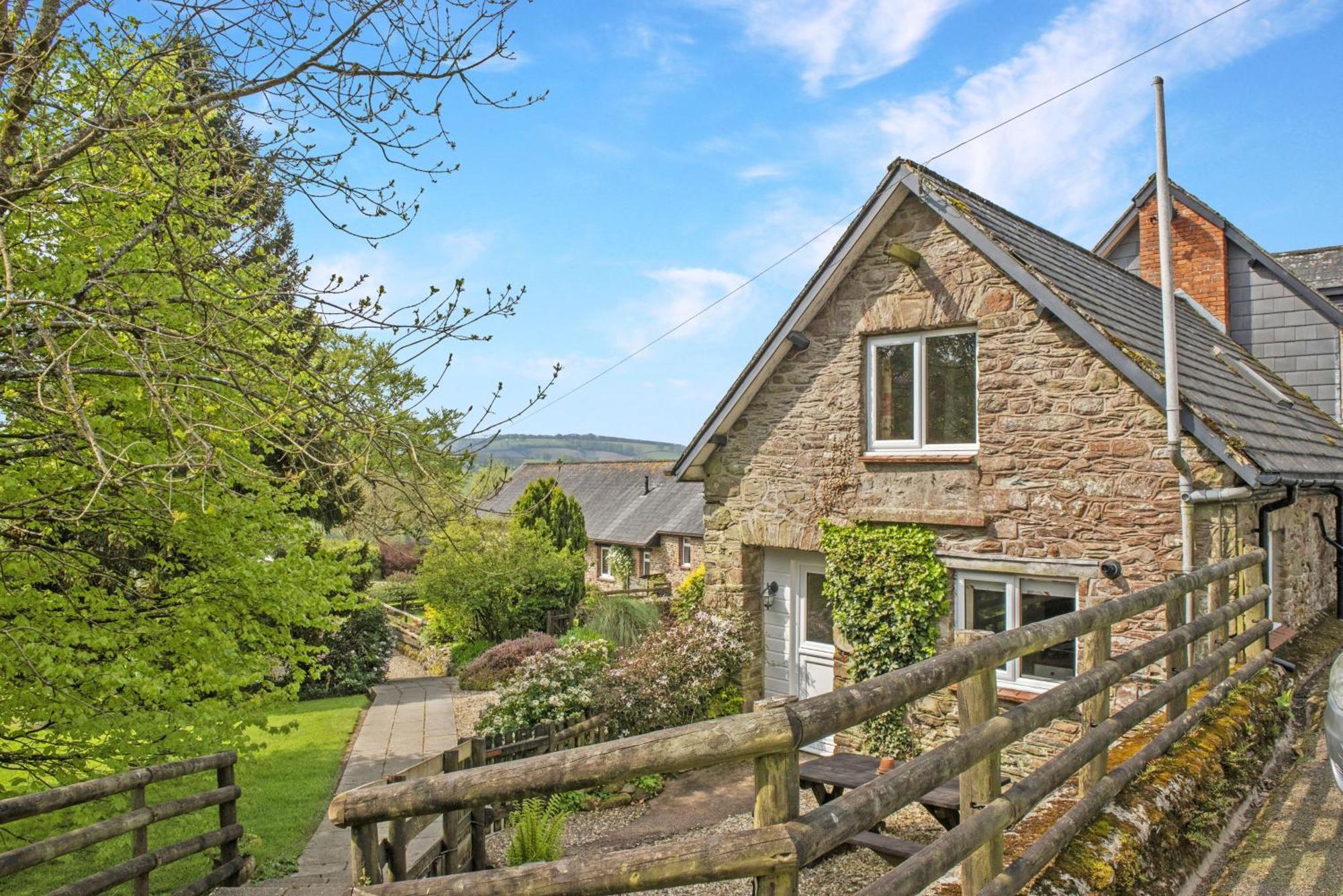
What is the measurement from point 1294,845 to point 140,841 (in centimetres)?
711

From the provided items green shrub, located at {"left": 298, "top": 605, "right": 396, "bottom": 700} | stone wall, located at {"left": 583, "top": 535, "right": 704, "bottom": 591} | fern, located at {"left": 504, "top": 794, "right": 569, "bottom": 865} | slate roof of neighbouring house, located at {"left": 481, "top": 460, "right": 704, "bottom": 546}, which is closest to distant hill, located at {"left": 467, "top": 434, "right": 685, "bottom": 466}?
slate roof of neighbouring house, located at {"left": 481, "top": 460, "right": 704, "bottom": 546}

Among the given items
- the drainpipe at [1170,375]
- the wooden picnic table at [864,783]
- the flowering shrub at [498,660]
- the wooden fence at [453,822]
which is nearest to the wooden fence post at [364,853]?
the wooden fence at [453,822]

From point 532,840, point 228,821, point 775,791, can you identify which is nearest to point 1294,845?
point 775,791

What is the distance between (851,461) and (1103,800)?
22.7 feet

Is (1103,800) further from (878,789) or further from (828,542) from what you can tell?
(828,542)

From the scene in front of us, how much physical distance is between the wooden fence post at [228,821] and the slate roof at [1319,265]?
17.2 m

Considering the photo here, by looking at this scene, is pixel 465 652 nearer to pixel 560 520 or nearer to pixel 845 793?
pixel 560 520

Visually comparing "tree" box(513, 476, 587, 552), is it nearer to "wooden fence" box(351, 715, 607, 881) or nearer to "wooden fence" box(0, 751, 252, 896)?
"wooden fence" box(351, 715, 607, 881)

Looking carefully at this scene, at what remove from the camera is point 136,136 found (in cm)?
509

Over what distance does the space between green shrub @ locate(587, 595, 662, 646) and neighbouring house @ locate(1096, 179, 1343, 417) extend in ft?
38.6

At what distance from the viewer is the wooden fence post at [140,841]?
5887mm

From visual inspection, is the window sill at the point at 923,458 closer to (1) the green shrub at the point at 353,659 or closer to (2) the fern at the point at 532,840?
(2) the fern at the point at 532,840

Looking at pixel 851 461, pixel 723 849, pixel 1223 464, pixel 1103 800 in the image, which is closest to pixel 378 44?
pixel 723 849

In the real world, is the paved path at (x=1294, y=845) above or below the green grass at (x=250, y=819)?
above
